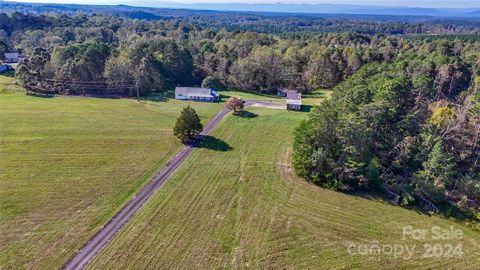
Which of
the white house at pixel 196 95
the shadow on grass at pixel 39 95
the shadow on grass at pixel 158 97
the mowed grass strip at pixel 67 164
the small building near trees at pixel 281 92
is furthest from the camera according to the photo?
the small building near trees at pixel 281 92

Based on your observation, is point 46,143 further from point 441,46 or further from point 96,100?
point 441,46

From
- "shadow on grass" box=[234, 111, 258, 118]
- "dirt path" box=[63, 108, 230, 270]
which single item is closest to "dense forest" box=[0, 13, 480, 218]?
"shadow on grass" box=[234, 111, 258, 118]

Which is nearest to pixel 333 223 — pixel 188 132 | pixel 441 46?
pixel 188 132

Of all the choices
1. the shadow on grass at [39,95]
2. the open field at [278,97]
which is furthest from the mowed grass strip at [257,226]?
the shadow on grass at [39,95]

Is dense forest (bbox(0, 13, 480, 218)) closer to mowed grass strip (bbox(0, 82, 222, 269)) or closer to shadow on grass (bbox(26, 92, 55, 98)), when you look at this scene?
shadow on grass (bbox(26, 92, 55, 98))

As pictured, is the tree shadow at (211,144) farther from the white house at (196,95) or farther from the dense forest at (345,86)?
the white house at (196,95)

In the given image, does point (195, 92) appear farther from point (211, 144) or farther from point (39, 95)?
point (39, 95)
